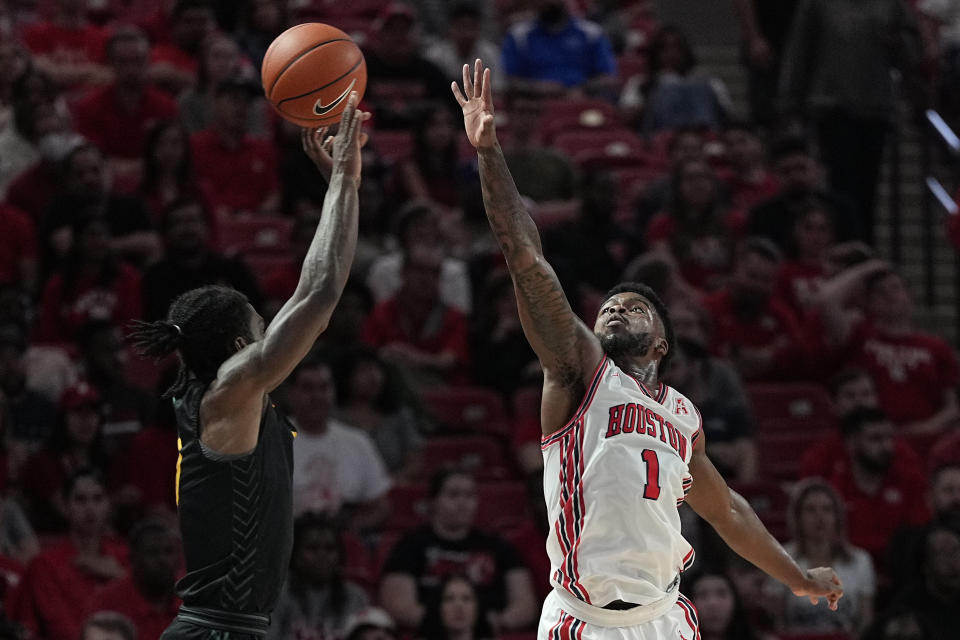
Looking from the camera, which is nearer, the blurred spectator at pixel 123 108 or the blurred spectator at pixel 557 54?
the blurred spectator at pixel 123 108

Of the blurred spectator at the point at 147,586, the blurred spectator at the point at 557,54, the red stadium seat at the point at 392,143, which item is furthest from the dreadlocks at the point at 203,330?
the blurred spectator at the point at 557,54

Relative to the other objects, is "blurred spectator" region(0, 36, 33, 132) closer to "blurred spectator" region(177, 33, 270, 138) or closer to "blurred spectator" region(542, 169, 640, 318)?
"blurred spectator" region(177, 33, 270, 138)

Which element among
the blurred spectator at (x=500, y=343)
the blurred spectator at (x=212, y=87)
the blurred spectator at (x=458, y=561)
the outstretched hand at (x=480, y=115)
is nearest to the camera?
the outstretched hand at (x=480, y=115)

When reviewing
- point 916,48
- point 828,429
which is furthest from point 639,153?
point 828,429

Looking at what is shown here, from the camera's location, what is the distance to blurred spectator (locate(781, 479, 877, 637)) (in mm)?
8812

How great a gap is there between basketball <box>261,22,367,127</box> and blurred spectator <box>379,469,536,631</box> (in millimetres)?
3200

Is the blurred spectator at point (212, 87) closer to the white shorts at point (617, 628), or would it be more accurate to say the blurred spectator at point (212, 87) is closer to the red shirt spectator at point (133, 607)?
the red shirt spectator at point (133, 607)

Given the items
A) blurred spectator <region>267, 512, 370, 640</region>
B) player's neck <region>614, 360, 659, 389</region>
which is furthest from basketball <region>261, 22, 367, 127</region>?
blurred spectator <region>267, 512, 370, 640</region>

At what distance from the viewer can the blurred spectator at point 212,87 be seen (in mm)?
11539

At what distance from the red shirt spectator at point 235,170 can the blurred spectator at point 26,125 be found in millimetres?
1101

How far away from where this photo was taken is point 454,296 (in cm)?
1055

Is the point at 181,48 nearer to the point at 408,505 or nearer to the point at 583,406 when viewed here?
the point at 408,505

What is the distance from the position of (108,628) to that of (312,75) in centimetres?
299

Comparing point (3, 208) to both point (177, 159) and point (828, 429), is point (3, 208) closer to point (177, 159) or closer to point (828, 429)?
point (177, 159)
